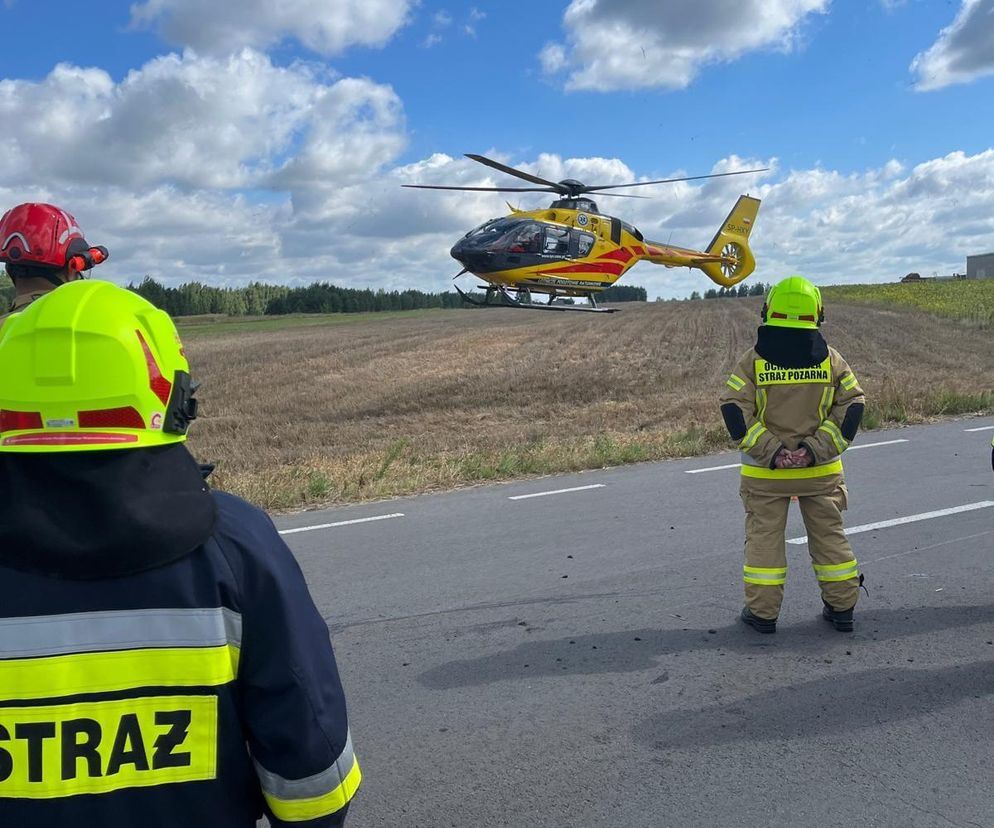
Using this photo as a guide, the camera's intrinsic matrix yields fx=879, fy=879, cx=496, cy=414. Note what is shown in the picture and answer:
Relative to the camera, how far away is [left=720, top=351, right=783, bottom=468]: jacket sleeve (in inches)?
203

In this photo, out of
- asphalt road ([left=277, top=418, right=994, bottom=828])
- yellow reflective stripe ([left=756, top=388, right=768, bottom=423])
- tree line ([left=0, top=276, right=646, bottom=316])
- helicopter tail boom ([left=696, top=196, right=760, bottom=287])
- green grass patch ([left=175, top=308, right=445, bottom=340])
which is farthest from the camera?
tree line ([left=0, top=276, right=646, bottom=316])

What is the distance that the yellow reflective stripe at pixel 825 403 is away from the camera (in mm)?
5180

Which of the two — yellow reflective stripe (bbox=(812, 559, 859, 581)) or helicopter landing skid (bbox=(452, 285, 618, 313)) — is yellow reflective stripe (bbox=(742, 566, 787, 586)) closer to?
yellow reflective stripe (bbox=(812, 559, 859, 581))

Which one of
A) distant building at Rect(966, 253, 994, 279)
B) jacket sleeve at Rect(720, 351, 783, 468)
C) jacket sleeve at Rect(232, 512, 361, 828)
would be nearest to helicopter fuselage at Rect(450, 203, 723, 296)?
jacket sleeve at Rect(720, 351, 783, 468)

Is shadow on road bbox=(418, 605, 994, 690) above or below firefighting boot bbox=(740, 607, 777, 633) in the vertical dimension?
below

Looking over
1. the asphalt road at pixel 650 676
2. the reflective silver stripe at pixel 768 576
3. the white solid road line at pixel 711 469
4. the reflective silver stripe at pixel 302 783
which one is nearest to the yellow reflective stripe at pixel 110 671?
the reflective silver stripe at pixel 302 783

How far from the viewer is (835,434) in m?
5.14

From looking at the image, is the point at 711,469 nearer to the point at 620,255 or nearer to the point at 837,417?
the point at 837,417

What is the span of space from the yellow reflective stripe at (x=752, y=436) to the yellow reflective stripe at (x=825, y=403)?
0.34 metres

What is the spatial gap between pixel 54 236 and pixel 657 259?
16.2 metres

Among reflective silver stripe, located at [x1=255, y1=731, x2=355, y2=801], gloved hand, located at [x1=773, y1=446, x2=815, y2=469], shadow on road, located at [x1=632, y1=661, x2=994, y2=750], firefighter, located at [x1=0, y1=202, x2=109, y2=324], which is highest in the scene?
firefighter, located at [x1=0, y1=202, x2=109, y2=324]

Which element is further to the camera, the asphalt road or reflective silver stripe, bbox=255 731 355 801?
the asphalt road

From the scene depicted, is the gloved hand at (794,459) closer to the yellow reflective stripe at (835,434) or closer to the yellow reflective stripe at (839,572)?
the yellow reflective stripe at (835,434)

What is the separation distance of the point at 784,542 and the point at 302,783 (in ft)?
13.2
